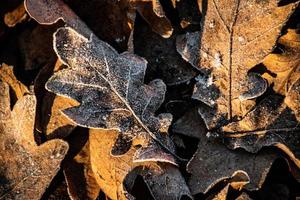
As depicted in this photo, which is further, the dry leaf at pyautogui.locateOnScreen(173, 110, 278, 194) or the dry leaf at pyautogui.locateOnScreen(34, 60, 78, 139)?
the dry leaf at pyautogui.locateOnScreen(34, 60, 78, 139)

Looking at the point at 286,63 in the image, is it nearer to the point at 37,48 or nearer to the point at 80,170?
the point at 80,170

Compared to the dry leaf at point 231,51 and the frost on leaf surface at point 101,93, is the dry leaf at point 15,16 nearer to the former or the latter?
the frost on leaf surface at point 101,93

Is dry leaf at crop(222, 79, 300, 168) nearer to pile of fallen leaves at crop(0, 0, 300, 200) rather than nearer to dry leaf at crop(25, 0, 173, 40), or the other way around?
pile of fallen leaves at crop(0, 0, 300, 200)

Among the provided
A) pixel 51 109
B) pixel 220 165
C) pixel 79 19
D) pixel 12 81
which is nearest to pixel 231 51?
pixel 220 165

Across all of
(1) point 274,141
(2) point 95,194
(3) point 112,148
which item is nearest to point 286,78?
(1) point 274,141

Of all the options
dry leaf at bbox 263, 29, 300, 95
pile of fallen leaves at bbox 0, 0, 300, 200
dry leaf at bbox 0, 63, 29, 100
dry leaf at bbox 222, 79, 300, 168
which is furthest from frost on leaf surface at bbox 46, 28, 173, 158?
dry leaf at bbox 263, 29, 300, 95

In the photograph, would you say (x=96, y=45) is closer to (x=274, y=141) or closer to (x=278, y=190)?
(x=274, y=141)
